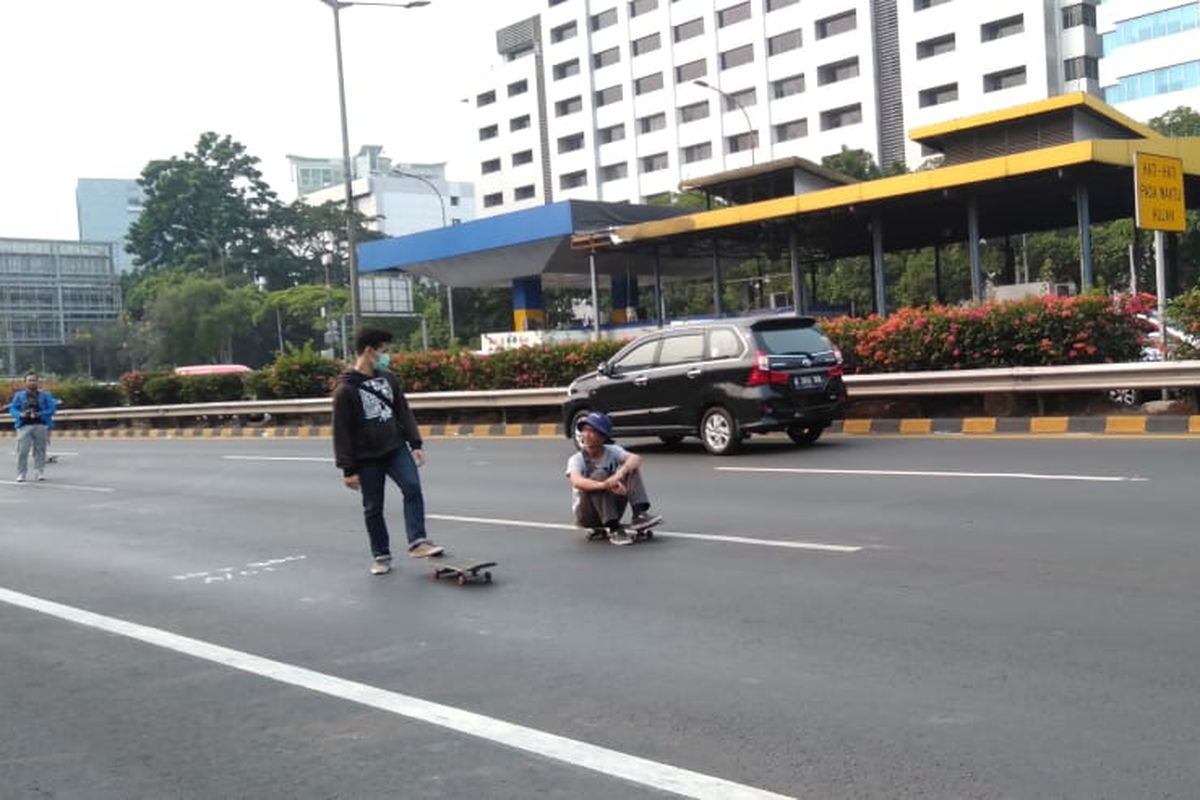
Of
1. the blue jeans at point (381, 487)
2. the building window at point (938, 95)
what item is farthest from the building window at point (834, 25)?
the blue jeans at point (381, 487)

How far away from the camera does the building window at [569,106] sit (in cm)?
8350

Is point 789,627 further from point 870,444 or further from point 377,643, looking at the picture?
point 870,444

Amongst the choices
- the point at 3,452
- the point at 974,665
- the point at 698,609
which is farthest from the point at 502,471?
the point at 3,452

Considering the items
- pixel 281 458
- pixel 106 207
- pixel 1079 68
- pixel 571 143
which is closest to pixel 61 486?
pixel 281 458

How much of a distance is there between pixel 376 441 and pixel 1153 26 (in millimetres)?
61939

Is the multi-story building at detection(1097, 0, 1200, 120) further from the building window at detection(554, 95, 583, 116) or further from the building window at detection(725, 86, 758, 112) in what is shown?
the building window at detection(554, 95, 583, 116)

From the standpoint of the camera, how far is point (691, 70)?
75.6 m

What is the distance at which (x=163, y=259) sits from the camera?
100m

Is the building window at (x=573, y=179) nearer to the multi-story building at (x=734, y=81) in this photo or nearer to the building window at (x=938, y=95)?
the multi-story building at (x=734, y=81)

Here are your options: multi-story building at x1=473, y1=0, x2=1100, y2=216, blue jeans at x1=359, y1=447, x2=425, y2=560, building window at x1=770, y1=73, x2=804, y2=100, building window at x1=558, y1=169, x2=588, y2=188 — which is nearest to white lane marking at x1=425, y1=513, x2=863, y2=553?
blue jeans at x1=359, y1=447, x2=425, y2=560

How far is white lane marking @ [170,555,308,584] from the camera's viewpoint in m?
7.96

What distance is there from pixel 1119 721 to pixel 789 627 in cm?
186

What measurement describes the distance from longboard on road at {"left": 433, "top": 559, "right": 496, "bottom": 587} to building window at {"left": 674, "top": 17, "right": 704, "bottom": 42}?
7243 centimetres

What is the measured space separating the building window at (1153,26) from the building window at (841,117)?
13932 mm
